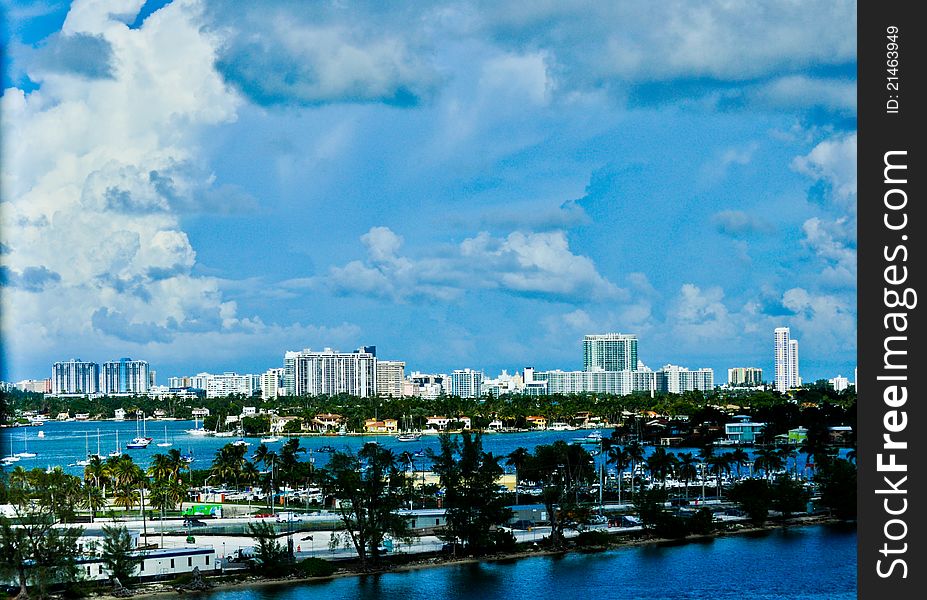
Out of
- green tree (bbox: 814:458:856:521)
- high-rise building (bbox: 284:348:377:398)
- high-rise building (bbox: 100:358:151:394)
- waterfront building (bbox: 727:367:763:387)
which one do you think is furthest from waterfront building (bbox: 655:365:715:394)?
green tree (bbox: 814:458:856:521)

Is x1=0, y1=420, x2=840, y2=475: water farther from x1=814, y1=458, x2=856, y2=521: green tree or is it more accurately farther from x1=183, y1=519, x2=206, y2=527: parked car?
x1=183, y1=519, x2=206, y2=527: parked car

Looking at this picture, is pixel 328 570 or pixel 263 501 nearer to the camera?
pixel 328 570

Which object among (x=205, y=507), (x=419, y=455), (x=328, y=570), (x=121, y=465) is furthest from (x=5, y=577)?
(x=419, y=455)

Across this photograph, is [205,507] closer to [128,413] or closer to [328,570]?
[328,570]

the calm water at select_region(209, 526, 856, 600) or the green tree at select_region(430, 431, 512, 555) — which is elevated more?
the green tree at select_region(430, 431, 512, 555)

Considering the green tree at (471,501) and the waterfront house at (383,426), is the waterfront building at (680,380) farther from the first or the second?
the green tree at (471,501)

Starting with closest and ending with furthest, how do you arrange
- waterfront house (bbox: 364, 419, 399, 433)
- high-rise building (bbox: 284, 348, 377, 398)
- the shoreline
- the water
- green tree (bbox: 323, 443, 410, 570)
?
the shoreline < green tree (bbox: 323, 443, 410, 570) < the water < waterfront house (bbox: 364, 419, 399, 433) < high-rise building (bbox: 284, 348, 377, 398)
